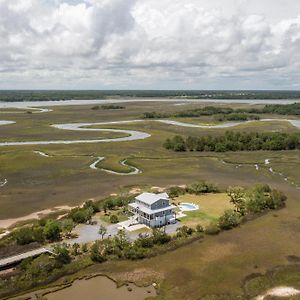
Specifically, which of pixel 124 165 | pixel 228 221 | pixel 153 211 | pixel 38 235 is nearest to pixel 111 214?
pixel 153 211

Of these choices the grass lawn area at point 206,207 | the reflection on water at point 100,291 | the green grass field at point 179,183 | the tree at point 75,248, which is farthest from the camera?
the grass lawn area at point 206,207

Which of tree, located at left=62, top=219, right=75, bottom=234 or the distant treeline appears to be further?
the distant treeline

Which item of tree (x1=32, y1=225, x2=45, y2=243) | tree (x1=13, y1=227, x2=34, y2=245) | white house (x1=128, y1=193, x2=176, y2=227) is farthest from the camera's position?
white house (x1=128, y1=193, x2=176, y2=227)

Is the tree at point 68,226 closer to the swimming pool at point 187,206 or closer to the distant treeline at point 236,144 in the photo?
the swimming pool at point 187,206

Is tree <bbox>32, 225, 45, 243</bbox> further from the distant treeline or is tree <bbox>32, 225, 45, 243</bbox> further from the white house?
the distant treeline

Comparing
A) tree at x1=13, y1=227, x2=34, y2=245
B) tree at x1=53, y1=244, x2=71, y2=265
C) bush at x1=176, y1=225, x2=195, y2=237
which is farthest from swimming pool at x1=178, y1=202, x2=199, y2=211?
tree at x1=13, y1=227, x2=34, y2=245

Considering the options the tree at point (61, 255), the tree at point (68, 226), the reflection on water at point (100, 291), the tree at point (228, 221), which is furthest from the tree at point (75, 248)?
the tree at point (228, 221)

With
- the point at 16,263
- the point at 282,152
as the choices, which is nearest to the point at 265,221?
the point at 16,263

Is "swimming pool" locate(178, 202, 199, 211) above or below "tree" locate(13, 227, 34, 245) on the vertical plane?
below
